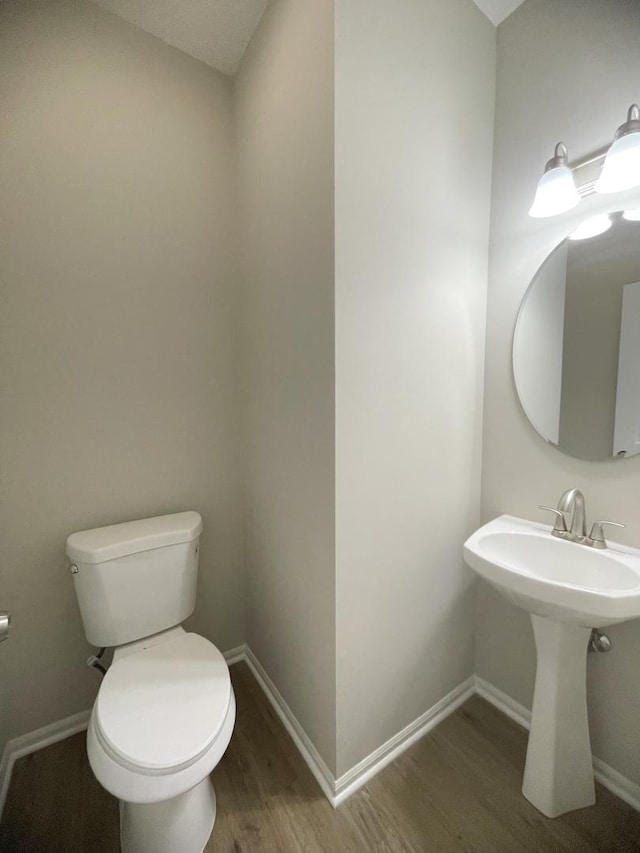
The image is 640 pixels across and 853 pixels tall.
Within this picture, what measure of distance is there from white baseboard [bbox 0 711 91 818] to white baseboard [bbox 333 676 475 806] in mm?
1044

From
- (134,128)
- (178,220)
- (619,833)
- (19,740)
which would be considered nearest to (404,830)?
(619,833)

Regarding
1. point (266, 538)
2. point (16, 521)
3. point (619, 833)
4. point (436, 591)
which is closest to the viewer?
point (619, 833)

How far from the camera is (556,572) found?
3.79ft

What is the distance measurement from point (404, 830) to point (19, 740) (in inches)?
54.5

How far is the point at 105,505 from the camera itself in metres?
1.34

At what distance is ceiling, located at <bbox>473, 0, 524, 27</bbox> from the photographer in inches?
47.6

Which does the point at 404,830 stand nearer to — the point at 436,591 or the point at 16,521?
the point at 436,591

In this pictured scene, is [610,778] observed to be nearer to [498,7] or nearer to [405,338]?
[405,338]

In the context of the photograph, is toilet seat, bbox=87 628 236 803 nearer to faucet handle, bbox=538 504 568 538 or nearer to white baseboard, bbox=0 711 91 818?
white baseboard, bbox=0 711 91 818

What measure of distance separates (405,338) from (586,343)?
2.01 feet

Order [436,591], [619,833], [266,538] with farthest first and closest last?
[266,538]
[436,591]
[619,833]

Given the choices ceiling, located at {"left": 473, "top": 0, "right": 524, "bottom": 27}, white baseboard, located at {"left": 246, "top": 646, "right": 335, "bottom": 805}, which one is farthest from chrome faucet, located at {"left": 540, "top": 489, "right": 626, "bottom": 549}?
ceiling, located at {"left": 473, "top": 0, "right": 524, "bottom": 27}

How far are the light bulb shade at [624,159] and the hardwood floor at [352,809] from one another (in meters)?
1.91

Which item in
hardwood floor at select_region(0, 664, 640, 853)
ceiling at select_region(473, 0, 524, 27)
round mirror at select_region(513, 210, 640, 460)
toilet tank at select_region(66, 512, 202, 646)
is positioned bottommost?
hardwood floor at select_region(0, 664, 640, 853)
